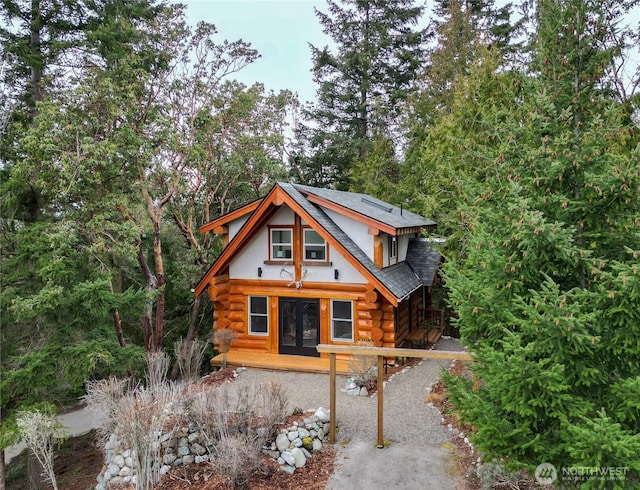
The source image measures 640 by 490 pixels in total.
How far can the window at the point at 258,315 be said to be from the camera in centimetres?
1283

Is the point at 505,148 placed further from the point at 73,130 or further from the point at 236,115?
the point at 236,115

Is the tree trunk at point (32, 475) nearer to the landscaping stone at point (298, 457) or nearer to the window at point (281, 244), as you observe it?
the landscaping stone at point (298, 457)

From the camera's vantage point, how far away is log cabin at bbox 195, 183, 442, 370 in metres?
11.6

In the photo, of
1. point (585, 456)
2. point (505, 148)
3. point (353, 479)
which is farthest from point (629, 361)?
point (353, 479)

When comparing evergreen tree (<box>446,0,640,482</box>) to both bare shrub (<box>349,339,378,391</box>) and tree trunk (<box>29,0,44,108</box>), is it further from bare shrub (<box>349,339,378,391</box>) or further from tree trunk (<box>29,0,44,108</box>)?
tree trunk (<box>29,0,44,108</box>)

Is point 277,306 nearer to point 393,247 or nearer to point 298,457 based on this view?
point 393,247

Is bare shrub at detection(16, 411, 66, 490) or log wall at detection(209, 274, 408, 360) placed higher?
log wall at detection(209, 274, 408, 360)

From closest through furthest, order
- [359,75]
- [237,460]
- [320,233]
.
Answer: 1. [237,460]
2. [320,233]
3. [359,75]

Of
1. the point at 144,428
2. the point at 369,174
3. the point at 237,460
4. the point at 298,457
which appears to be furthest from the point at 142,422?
the point at 369,174

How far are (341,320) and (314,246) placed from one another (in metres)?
2.43

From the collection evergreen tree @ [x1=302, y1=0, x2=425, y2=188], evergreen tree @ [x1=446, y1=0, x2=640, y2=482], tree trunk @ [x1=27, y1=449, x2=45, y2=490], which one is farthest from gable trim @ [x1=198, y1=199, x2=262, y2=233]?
evergreen tree @ [x1=302, y1=0, x2=425, y2=188]

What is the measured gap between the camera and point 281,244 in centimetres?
1268

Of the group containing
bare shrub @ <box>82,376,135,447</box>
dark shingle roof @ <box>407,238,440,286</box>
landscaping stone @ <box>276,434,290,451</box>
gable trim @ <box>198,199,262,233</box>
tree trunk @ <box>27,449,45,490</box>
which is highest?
gable trim @ <box>198,199,262,233</box>

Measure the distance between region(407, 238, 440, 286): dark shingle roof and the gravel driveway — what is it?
4175 mm
